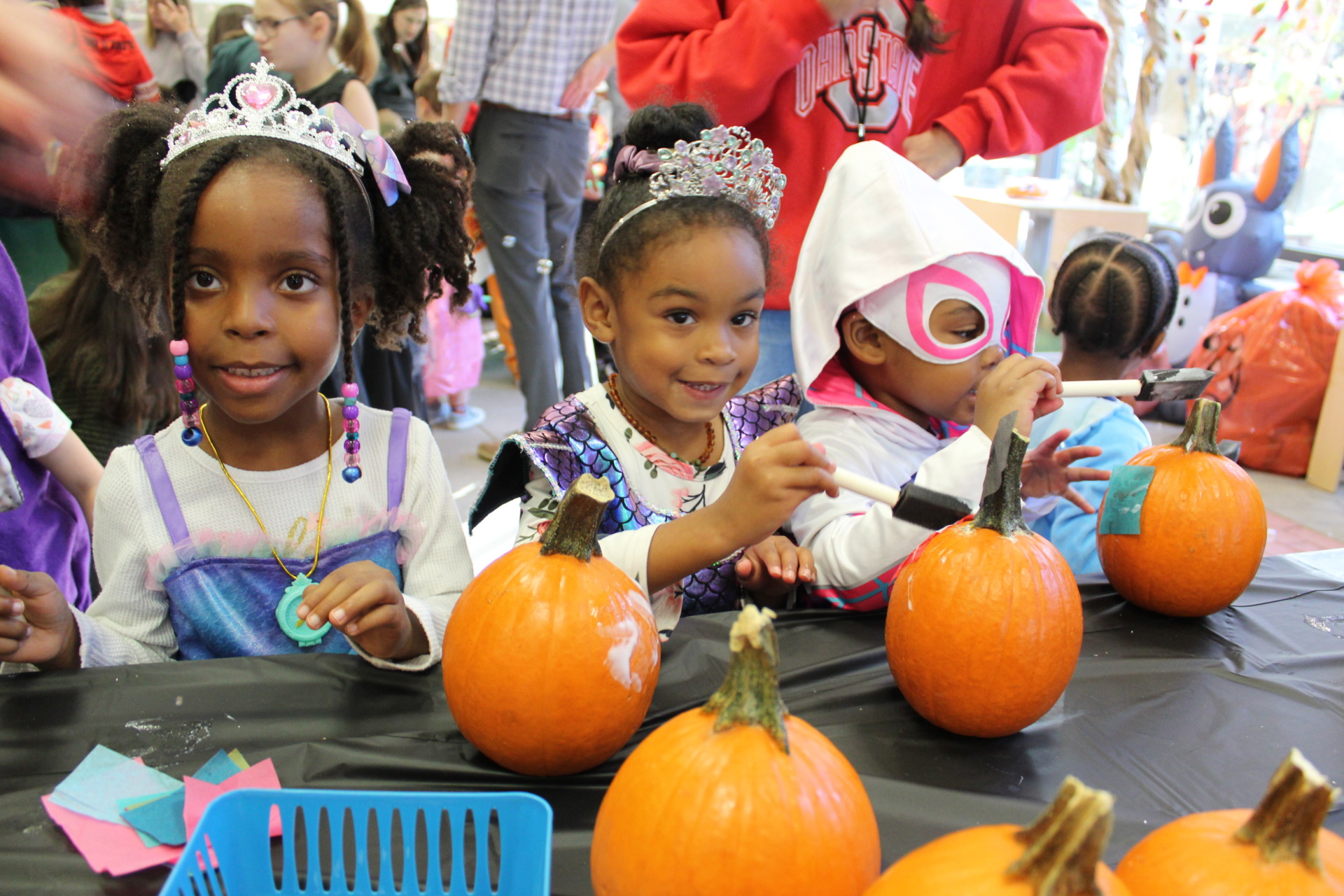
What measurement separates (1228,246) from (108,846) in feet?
17.4

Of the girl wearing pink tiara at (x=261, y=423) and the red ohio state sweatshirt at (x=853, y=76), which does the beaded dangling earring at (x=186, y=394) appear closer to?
the girl wearing pink tiara at (x=261, y=423)

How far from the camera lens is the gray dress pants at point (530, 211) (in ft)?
11.4

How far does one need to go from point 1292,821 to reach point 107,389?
7.55 ft

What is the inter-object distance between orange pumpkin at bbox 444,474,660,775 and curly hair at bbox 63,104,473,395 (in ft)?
1.97

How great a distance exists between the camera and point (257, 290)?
44.3 inches

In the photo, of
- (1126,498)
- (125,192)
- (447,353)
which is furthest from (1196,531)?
(447,353)

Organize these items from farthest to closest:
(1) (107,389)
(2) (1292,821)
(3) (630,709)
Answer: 1. (1) (107,389)
2. (3) (630,709)
3. (2) (1292,821)

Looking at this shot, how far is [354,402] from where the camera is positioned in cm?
129

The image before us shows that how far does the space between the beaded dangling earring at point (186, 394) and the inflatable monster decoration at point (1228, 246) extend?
464 cm

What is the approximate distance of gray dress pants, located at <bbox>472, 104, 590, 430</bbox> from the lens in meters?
3.48

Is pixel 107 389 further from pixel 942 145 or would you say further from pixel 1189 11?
pixel 1189 11

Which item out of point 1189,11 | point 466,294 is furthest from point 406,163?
point 1189,11

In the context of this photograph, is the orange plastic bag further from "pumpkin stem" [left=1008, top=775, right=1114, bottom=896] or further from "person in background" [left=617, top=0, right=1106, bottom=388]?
"pumpkin stem" [left=1008, top=775, right=1114, bottom=896]

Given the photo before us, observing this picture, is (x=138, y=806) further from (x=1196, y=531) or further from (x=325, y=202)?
(x=1196, y=531)
